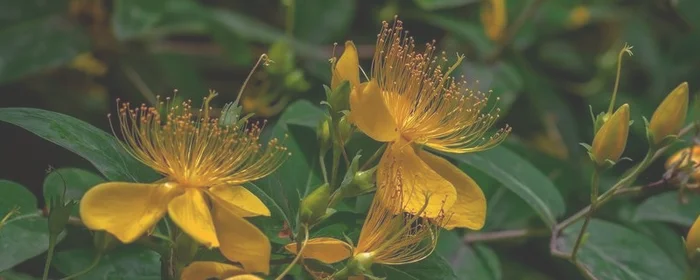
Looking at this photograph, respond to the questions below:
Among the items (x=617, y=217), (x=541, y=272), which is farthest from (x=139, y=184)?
(x=541, y=272)

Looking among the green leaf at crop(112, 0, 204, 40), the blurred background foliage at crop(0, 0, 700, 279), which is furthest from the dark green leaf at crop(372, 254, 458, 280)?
the green leaf at crop(112, 0, 204, 40)

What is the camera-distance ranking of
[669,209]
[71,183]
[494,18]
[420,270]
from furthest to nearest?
[494,18] → [669,209] → [71,183] → [420,270]

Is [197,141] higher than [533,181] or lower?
higher

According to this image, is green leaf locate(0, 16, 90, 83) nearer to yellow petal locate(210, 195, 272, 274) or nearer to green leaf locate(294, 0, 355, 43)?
green leaf locate(294, 0, 355, 43)

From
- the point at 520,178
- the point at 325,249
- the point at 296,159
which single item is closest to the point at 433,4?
the point at 520,178

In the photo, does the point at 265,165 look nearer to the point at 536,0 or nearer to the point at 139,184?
the point at 139,184

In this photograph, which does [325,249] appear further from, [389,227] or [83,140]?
[83,140]
